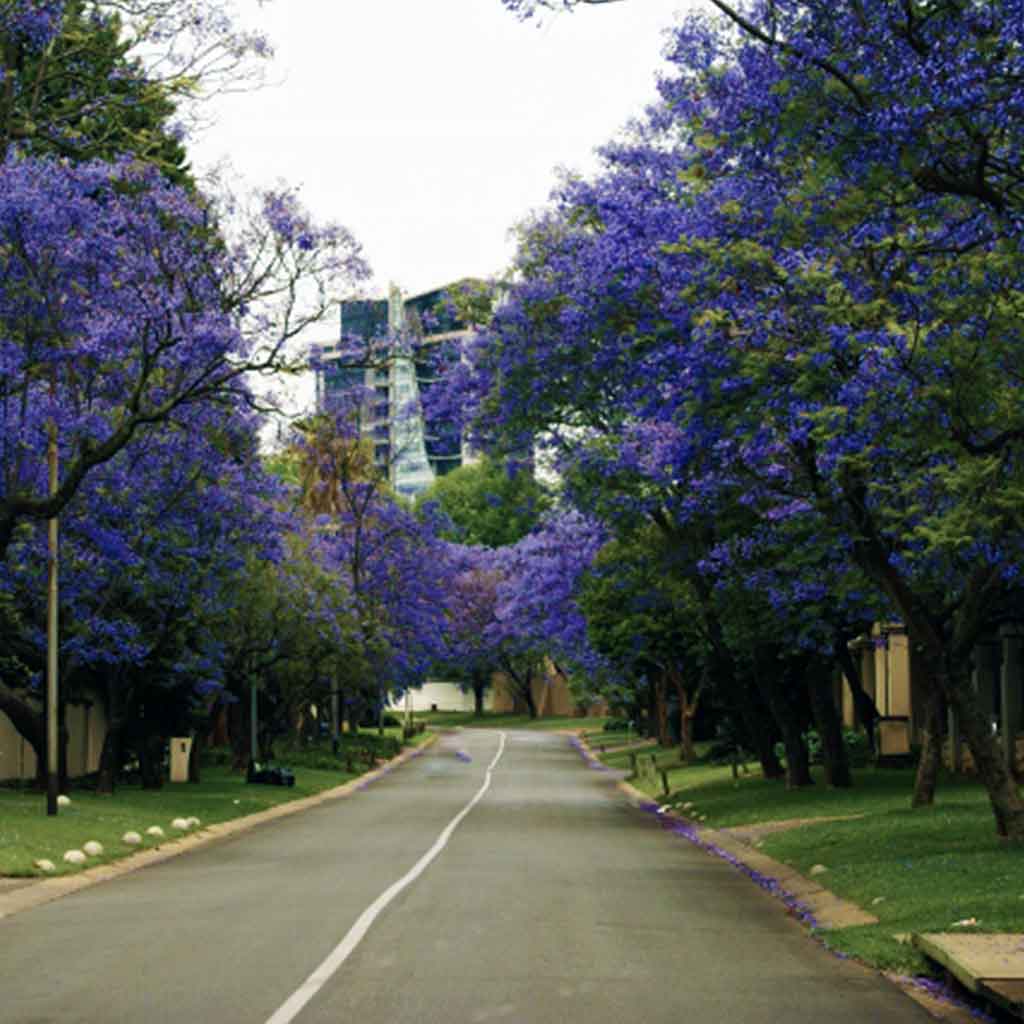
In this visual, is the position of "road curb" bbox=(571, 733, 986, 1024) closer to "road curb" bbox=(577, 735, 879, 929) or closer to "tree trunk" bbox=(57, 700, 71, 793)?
"road curb" bbox=(577, 735, 879, 929)

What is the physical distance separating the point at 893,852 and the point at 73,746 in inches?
1076

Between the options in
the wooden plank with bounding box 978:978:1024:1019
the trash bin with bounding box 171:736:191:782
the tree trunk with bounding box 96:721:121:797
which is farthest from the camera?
the trash bin with bounding box 171:736:191:782

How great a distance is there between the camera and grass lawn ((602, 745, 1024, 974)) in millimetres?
14195

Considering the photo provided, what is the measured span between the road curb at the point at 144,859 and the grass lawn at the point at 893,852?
7947 mm

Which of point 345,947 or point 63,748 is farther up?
point 63,748

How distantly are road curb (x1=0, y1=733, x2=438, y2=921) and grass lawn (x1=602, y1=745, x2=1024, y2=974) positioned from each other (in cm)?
795

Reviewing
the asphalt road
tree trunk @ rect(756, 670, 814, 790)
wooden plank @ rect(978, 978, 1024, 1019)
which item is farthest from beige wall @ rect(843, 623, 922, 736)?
wooden plank @ rect(978, 978, 1024, 1019)

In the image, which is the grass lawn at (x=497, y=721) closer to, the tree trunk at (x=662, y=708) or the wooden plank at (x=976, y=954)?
the tree trunk at (x=662, y=708)

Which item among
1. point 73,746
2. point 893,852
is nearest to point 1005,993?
point 893,852

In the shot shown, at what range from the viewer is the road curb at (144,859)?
17719mm

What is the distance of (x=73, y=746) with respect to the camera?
4300cm

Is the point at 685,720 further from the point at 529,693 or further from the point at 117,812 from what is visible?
the point at 529,693

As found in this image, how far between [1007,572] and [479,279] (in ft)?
47.6

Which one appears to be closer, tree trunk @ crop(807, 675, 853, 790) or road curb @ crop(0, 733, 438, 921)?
road curb @ crop(0, 733, 438, 921)
